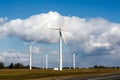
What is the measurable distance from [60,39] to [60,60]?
26.2ft

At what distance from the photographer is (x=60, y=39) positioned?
119 meters

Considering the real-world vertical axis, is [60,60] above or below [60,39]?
below

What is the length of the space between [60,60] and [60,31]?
11.1 m

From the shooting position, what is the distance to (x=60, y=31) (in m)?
121

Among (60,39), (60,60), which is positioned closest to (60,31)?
(60,39)

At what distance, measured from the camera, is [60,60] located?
378 feet

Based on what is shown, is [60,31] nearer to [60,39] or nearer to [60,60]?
[60,39]

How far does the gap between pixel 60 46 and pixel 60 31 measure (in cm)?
600

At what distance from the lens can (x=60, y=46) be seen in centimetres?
11738

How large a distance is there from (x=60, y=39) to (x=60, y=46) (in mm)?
2923

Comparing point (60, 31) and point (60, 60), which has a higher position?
point (60, 31)

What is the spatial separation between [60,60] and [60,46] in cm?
510
